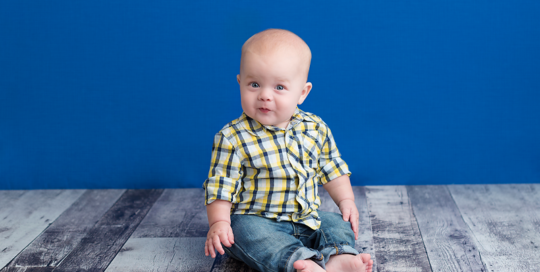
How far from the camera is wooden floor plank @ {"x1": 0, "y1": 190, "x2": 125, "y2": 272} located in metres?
1.13

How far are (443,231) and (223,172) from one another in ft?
1.86

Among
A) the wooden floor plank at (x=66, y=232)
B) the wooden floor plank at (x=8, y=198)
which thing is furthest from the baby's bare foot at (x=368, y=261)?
the wooden floor plank at (x=8, y=198)

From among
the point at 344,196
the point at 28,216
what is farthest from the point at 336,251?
the point at 28,216

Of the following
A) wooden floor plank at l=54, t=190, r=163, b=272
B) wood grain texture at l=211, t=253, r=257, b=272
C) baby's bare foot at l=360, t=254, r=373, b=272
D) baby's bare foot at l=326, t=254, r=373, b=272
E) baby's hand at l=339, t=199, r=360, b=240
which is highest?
baby's hand at l=339, t=199, r=360, b=240

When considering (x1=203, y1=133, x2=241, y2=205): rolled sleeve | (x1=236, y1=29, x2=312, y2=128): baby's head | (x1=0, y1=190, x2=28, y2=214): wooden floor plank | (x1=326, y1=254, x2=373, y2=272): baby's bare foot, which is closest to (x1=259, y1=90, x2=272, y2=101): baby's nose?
(x1=236, y1=29, x2=312, y2=128): baby's head

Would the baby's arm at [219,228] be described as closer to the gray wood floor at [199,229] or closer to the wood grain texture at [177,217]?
the gray wood floor at [199,229]

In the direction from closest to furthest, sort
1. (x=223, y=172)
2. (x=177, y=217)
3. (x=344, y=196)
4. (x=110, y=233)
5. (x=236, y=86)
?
(x=223, y=172) < (x=344, y=196) < (x=110, y=233) < (x=177, y=217) < (x=236, y=86)

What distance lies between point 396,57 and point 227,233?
795mm

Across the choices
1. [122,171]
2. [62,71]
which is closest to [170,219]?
[122,171]

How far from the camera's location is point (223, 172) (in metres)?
1.06

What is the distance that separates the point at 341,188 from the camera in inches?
46.1

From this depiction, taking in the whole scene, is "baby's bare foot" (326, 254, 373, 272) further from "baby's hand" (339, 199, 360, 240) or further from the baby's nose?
the baby's nose

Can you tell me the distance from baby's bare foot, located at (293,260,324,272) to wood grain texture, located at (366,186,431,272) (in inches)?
6.7

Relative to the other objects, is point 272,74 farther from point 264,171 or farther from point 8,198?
point 8,198
